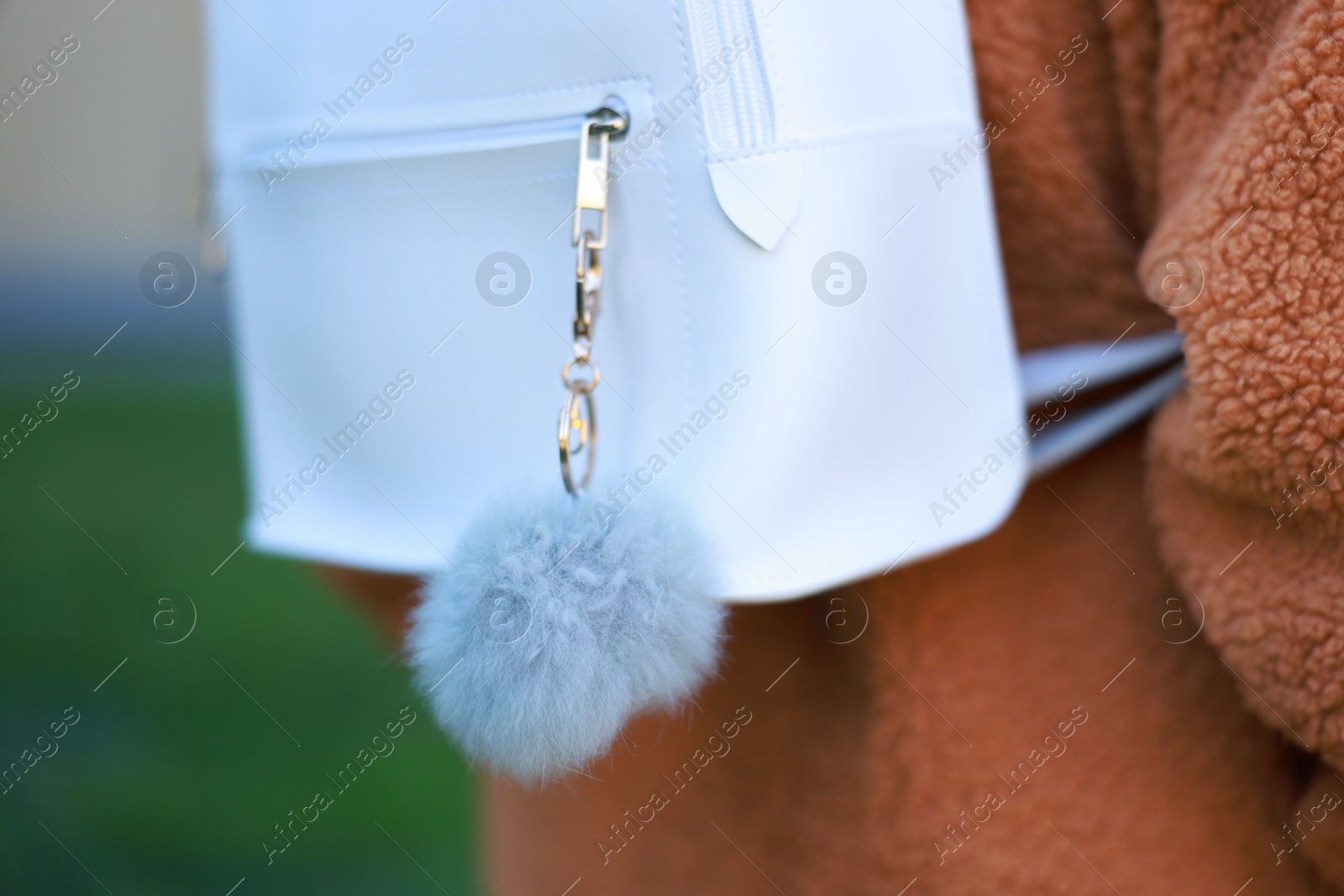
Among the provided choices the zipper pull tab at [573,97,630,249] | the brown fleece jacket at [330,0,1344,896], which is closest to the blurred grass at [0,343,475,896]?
the brown fleece jacket at [330,0,1344,896]

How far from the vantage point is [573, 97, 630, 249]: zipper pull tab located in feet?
1.24

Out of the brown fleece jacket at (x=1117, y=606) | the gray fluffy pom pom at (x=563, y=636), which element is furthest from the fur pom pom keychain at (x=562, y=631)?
the brown fleece jacket at (x=1117, y=606)

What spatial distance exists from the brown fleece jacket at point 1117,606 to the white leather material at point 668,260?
61mm

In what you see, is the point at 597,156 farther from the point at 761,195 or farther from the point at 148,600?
the point at 148,600

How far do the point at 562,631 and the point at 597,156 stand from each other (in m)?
0.20

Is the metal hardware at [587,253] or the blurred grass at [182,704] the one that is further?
the blurred grass at [182,704]

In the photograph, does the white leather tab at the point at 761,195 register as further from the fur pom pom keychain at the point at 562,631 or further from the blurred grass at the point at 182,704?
the blurred grass at the point at 182,704

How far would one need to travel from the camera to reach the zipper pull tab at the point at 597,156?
0.38m

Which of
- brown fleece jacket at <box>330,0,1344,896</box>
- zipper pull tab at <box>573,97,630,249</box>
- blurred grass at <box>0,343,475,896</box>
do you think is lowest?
blurred grass at <box>0,343,475,896</box>

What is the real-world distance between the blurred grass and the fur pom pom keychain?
2.92 ft

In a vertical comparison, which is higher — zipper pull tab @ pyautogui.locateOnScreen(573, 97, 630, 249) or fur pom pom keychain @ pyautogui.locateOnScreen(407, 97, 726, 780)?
zipper pull tab @ pyautogui.locateOnScreen(573, 97, 630, 249)

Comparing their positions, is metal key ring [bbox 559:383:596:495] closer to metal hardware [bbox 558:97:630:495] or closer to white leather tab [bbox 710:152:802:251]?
metal hardware [bbox 558:97:630:495]

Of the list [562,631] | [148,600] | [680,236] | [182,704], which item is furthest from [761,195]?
[148,600]

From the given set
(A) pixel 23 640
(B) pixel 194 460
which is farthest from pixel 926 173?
(B) pixel 194 460
